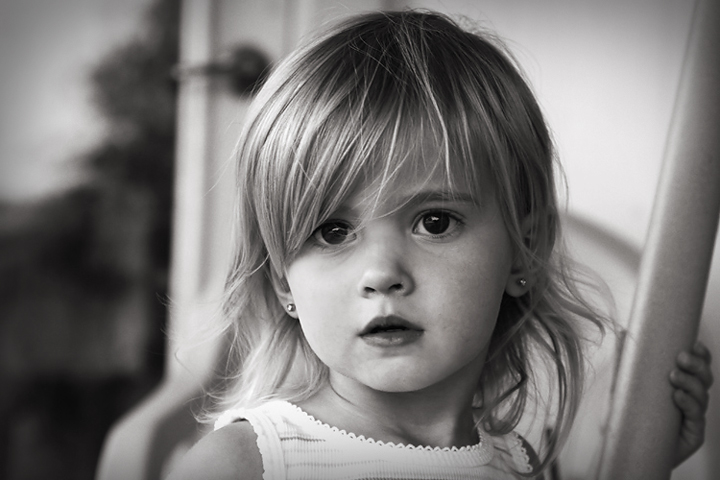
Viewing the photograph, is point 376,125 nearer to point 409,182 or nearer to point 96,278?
point 409,182

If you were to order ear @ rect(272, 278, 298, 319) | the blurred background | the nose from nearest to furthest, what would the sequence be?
the nose
ear @ rect(272, 278, 298, 319)
the blurred background

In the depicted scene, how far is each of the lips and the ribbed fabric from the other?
91mm

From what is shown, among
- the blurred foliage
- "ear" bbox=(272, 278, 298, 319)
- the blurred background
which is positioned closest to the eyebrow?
"ear" bbox=(272, 278, 298, 319)

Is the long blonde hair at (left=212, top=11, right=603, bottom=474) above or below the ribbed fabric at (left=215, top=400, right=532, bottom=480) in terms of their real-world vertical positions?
above

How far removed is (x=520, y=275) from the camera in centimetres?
52

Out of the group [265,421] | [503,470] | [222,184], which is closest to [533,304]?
[503,470]

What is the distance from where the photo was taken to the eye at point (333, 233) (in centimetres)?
44

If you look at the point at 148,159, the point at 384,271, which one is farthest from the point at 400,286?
the point at 148,159

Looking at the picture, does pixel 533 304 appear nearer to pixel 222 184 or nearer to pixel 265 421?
pixel 265 421

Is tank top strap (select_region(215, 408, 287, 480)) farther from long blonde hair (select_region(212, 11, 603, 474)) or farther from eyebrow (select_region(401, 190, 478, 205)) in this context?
eyebrow (select_region(401, 190, 478, 205))

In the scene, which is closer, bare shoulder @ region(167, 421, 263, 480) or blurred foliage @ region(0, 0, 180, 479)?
bare shoulder @ region(167, 421, 263, 480)

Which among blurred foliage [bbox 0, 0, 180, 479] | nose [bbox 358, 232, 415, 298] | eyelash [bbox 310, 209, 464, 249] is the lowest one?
blurred foliage [bbox 0, 0, 180, 479]

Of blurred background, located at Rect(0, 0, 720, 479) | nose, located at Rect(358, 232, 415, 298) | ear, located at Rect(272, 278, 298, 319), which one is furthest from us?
blurred background, located at Rect(0, 0, 720, 479)

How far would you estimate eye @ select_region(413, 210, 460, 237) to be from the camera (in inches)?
17.1
